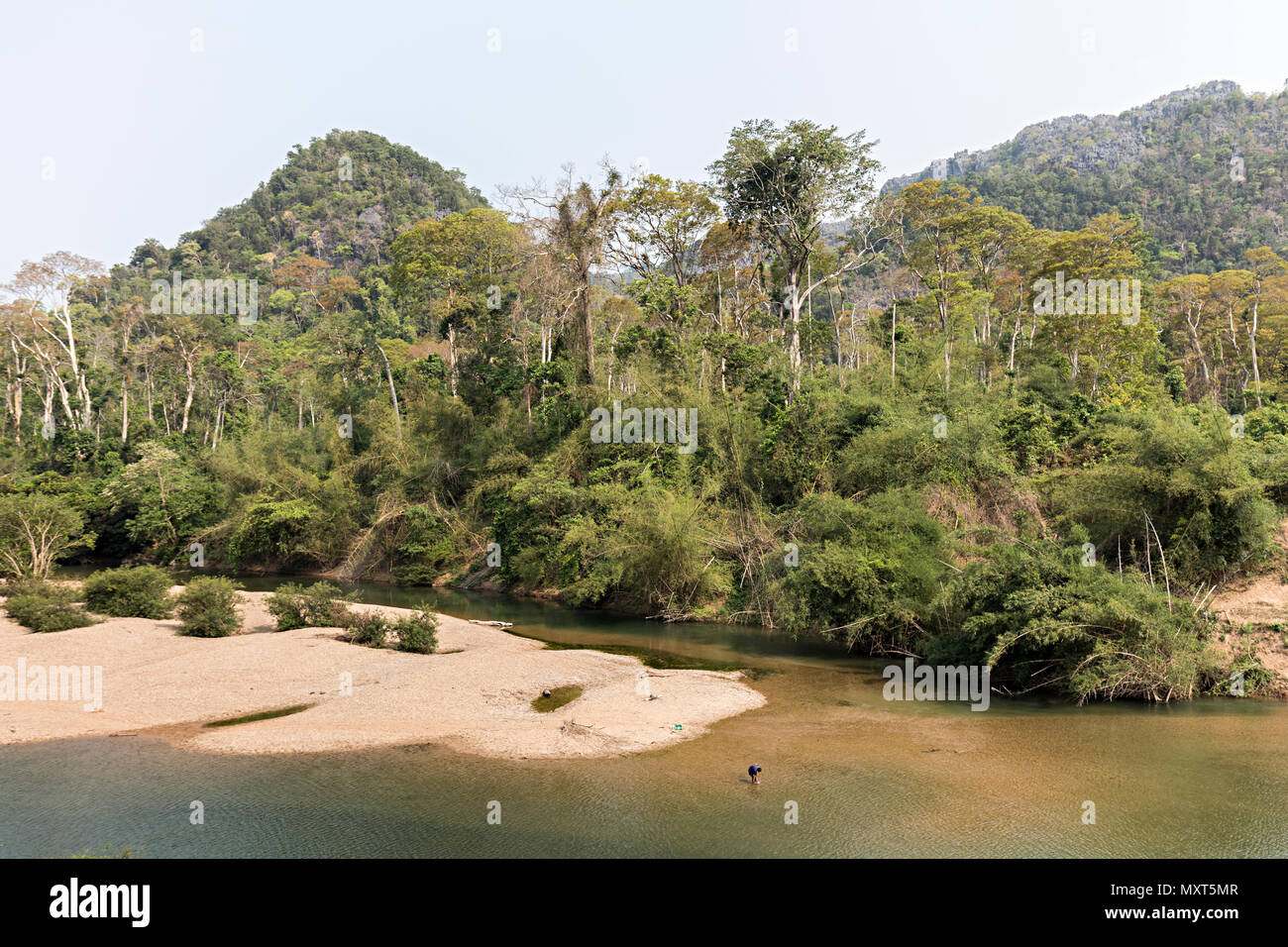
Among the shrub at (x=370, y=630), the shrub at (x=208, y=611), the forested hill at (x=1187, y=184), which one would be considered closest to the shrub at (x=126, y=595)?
the shrub at (x=208, y=611)

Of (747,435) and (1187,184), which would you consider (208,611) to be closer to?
(747,435)

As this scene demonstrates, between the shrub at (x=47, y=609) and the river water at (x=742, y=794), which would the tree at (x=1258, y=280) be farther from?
the shrub at (x=47, y=609)

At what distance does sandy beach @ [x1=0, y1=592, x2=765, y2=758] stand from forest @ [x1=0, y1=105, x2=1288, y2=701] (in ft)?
21.4

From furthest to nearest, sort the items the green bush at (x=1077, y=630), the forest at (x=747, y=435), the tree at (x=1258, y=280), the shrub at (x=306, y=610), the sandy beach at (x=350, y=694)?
the tree at (x=1258, y=280) → the shrub at (x=306, y=610) → the forest at (x=747, y=435) → the green bush at (x=1077, y=630) → the sandy beach at (x=350, y=694)

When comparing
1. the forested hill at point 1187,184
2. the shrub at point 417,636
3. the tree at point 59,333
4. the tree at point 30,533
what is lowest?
the shrub at point 417,636

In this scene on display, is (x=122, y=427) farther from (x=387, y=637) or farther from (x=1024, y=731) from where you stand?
(x=1024, y=731)

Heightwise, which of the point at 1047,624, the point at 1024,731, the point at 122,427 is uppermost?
the point at 122,427

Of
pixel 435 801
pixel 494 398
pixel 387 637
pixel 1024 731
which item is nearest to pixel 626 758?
pixel 435 801

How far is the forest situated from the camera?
18703 millimetres

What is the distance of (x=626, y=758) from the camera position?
43.8 feet

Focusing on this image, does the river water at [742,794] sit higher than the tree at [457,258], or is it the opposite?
the tree at [457,258]

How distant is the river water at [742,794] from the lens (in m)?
10.0

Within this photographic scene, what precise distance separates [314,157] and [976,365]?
131083mm

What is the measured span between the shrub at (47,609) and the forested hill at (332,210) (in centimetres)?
8817
